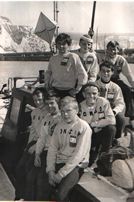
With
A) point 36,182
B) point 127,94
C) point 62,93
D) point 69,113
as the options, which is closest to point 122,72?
point 127,94

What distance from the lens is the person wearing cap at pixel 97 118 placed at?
154cm

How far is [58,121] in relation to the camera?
1.55 m

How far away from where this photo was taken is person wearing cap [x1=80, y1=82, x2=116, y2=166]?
5.06ft

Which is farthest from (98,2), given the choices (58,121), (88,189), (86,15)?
(88,189)

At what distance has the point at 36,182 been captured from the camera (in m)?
1.54

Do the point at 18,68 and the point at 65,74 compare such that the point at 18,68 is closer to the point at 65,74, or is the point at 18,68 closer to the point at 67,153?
the point at 65,74

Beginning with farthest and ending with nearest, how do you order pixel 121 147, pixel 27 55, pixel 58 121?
pixel 27 55 → pixel 58 121 → pixel 121 147

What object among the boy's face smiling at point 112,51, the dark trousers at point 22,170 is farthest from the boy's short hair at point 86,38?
the dark trousers at point 22,170

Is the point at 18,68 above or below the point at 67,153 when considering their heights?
above

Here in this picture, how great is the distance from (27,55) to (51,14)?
0.22 meters

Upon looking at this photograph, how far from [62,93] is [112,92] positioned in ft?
0.75

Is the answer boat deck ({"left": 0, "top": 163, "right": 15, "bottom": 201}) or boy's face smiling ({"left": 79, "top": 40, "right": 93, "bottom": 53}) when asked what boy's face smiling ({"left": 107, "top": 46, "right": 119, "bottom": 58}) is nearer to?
boy's face smiling ({"left": 79, "top": 40, "right": 93, "bottom": 53})

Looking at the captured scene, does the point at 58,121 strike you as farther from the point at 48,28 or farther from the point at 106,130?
the point at 48,28

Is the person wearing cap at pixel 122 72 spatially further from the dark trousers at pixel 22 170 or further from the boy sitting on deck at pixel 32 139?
the dark trousers at pixel 22 170
